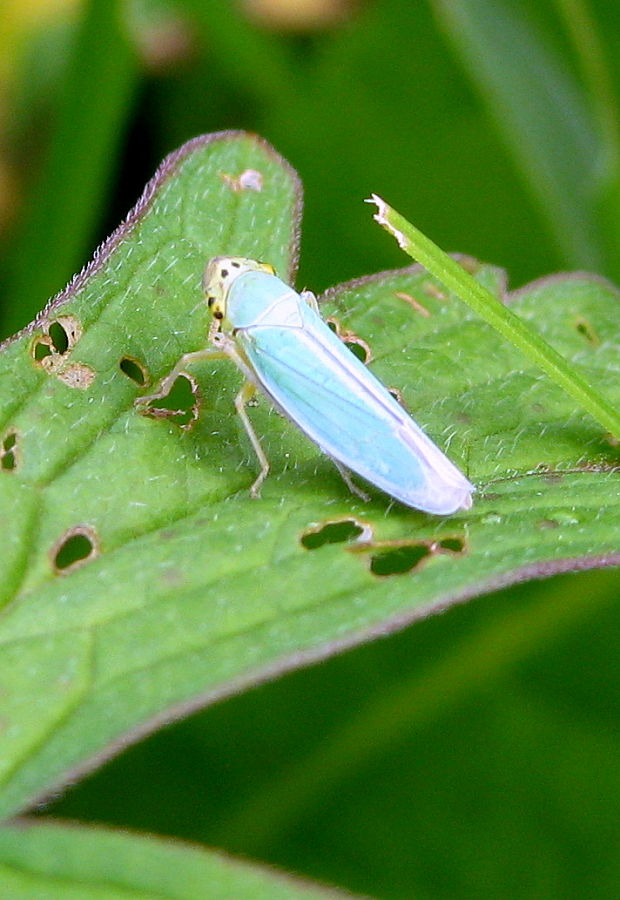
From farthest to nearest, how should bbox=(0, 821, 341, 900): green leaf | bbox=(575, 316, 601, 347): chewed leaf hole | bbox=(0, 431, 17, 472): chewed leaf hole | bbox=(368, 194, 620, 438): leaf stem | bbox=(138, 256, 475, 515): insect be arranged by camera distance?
bbox=(575, 316, 601, 347): chewed leaf hole
bbox=(138, 256, 475, 515): insect
bbox=(368, 194, 620, 438): leaf stem
bbox=(0, 431, 17, 472): chewed leaf hole
bbox=(0, 821, 341, 900): green leaf

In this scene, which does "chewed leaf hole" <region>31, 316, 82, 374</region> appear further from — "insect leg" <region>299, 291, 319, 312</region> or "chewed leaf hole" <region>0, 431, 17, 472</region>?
"insect leg" <region>299, 291, 319, 312</region>

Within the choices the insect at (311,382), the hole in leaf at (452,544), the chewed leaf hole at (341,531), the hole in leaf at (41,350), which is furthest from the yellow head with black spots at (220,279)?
the hole in leaf at (452,544)

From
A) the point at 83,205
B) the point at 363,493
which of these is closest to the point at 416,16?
the point at 83,205

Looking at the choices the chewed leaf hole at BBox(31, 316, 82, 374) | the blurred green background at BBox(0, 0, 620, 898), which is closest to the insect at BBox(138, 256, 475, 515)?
the chewed leaf hole at BBox(31, 316, 82, 374)

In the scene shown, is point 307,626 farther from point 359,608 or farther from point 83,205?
point 83,205

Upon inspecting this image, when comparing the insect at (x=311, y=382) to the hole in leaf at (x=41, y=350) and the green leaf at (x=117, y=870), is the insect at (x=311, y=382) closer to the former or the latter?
the hole in leaf at (x=41, y=350)

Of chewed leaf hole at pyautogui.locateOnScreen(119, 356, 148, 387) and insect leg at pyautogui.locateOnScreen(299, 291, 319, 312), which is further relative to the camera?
insect leg at pyautogui.locateOnScreen(299, 291, 319, 312)

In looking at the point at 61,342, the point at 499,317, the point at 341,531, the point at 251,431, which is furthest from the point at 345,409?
the point at 61,342
